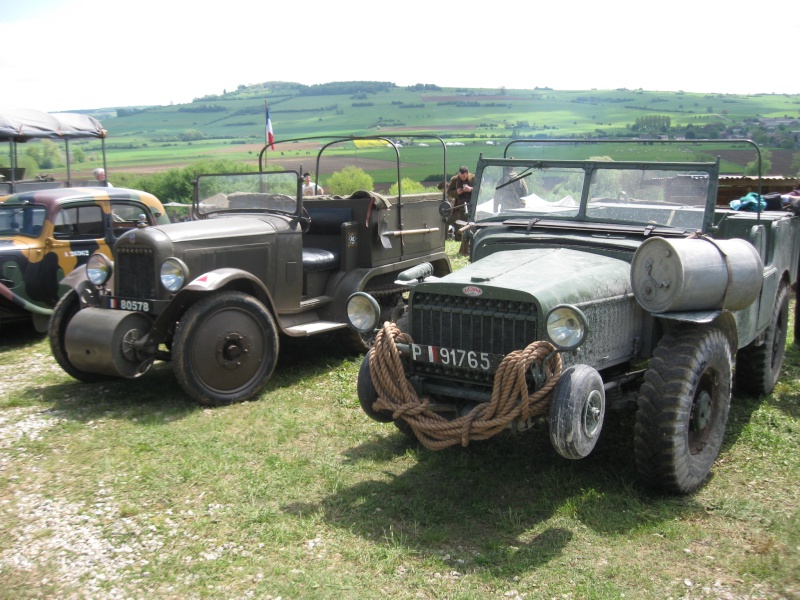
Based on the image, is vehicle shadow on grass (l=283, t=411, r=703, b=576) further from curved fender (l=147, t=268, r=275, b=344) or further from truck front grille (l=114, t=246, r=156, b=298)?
truck front grille (l=114, t=246, r=156, b=298)

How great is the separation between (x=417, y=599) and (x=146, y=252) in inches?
166

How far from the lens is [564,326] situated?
14.0 feet

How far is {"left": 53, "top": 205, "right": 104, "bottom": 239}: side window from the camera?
9.12m

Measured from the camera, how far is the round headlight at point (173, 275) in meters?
6.55

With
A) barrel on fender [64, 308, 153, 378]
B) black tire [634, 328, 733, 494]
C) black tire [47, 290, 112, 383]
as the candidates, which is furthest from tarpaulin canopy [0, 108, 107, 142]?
black tire [634, 328, 733, 494]

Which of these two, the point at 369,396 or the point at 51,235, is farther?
the point at 51,235

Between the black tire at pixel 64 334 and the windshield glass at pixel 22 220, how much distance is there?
91.0 inches

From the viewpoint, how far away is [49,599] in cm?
370

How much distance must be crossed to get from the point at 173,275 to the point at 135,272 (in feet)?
1.51

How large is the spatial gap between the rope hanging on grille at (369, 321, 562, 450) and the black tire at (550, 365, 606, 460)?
122 mm

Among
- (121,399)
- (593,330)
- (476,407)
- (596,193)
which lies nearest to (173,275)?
(121,399)

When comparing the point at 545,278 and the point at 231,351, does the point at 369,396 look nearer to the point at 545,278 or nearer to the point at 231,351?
the point at 545,278

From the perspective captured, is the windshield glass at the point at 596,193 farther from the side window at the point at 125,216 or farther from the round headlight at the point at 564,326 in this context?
the side window at the point at 125,216

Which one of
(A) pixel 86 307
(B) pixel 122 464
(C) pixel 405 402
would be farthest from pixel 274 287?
(C) pixel 405 402
